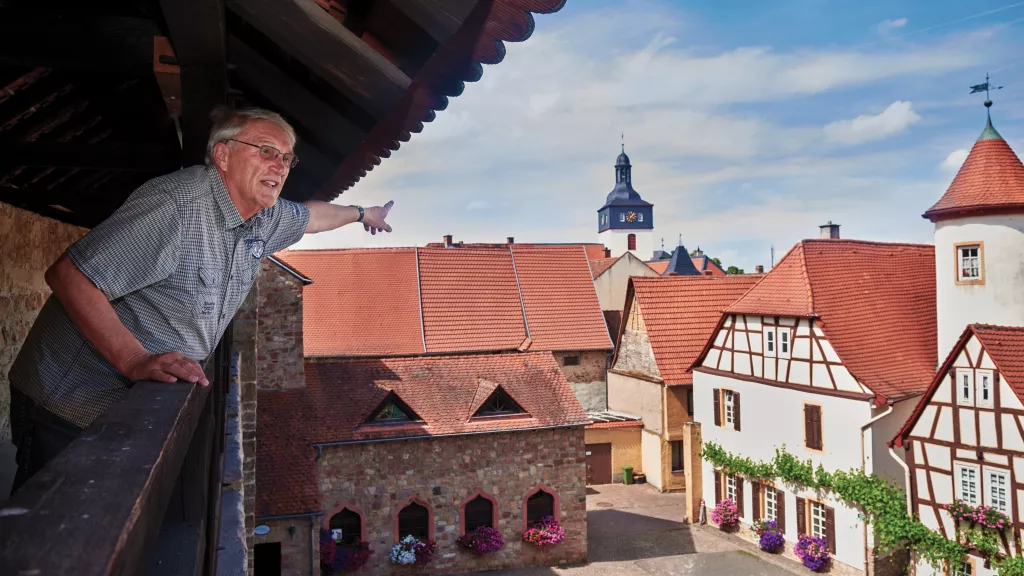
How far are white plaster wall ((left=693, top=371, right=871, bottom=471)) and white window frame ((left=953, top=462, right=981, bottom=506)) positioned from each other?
1.93 m

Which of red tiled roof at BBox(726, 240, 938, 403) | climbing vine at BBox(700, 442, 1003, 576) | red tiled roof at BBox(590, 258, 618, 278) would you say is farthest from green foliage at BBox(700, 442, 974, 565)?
red tiled roof at BBox(590, 258, 618, 278)

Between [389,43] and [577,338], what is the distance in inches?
877

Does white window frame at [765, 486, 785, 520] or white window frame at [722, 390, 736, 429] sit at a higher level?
white window frame at [722, 390, 736, 429]

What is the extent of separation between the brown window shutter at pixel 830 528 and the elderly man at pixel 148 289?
1595 cm

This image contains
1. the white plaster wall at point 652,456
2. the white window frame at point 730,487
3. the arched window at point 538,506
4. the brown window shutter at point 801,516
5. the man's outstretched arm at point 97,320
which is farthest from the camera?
the white plaster wall at point 652,456

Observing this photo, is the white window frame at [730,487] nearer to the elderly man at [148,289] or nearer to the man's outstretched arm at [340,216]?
the man's outstretched arm at [340,216]

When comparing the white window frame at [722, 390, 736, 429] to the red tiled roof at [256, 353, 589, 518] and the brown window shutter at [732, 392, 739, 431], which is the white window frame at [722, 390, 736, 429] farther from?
the red tiled roof at [256, 353, 589, 518]

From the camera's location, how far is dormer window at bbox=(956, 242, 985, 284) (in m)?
15.4

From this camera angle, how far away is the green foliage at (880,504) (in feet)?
43.2

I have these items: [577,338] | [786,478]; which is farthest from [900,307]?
[577,338]

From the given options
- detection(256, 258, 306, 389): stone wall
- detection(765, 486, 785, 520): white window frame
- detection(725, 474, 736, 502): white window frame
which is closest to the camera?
detection(256, 258, 306, 389): stone wall

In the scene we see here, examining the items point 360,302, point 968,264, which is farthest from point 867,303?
point 360,302

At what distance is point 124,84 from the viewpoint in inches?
125

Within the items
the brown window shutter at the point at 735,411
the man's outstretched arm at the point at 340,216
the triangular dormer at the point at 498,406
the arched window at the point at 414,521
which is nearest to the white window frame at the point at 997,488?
the brown window shutter at the point at 735,411
